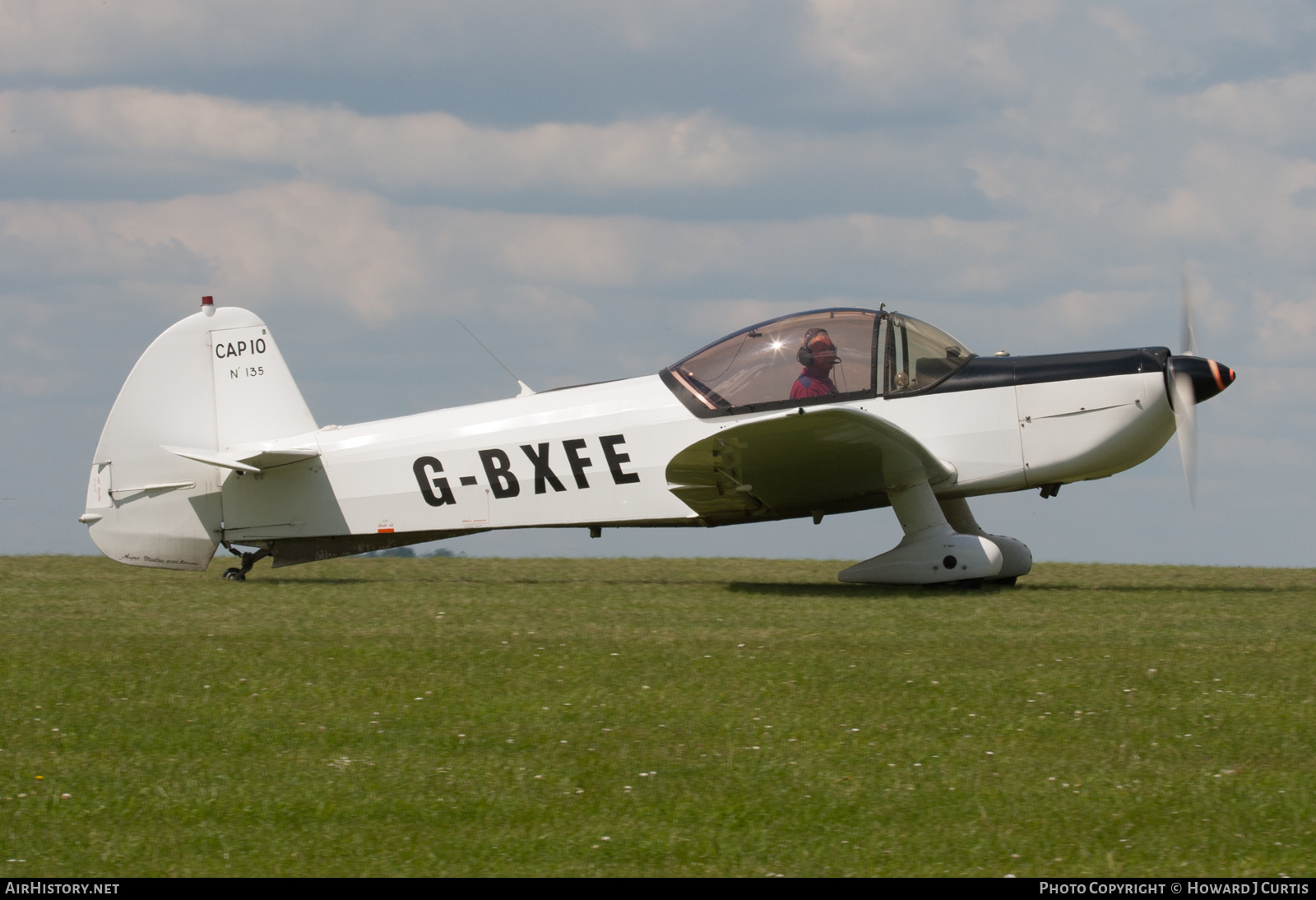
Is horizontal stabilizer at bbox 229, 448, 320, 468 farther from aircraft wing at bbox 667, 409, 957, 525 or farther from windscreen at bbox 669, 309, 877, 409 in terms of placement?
windscreen at bbox 669, 309, 877, 409

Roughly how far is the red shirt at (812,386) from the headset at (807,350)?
98 mm

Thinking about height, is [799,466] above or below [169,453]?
below

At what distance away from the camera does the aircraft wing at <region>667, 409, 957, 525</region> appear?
920cm

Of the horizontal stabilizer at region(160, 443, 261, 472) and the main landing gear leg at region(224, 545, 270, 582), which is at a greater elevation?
the horizontal stabilizer at region(160, 443, 261, 472)

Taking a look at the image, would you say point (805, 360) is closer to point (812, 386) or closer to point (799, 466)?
point (812, 386)

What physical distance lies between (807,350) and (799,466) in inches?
39.9

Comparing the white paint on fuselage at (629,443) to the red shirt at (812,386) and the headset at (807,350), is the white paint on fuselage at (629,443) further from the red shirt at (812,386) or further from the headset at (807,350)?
the headset at (807,350)

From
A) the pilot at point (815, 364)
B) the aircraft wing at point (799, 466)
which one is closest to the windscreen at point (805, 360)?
the pilot at point (815, 364)

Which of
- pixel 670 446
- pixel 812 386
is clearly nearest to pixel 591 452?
pixel 670 446

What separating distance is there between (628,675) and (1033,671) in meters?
2.21

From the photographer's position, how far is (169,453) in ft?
38.1

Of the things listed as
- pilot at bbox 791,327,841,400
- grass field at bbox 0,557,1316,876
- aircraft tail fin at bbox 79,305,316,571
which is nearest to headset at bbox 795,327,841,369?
pilot at bbox 791,327,841,400

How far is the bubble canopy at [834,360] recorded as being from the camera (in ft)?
33.2

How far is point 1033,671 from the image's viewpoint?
651cm
